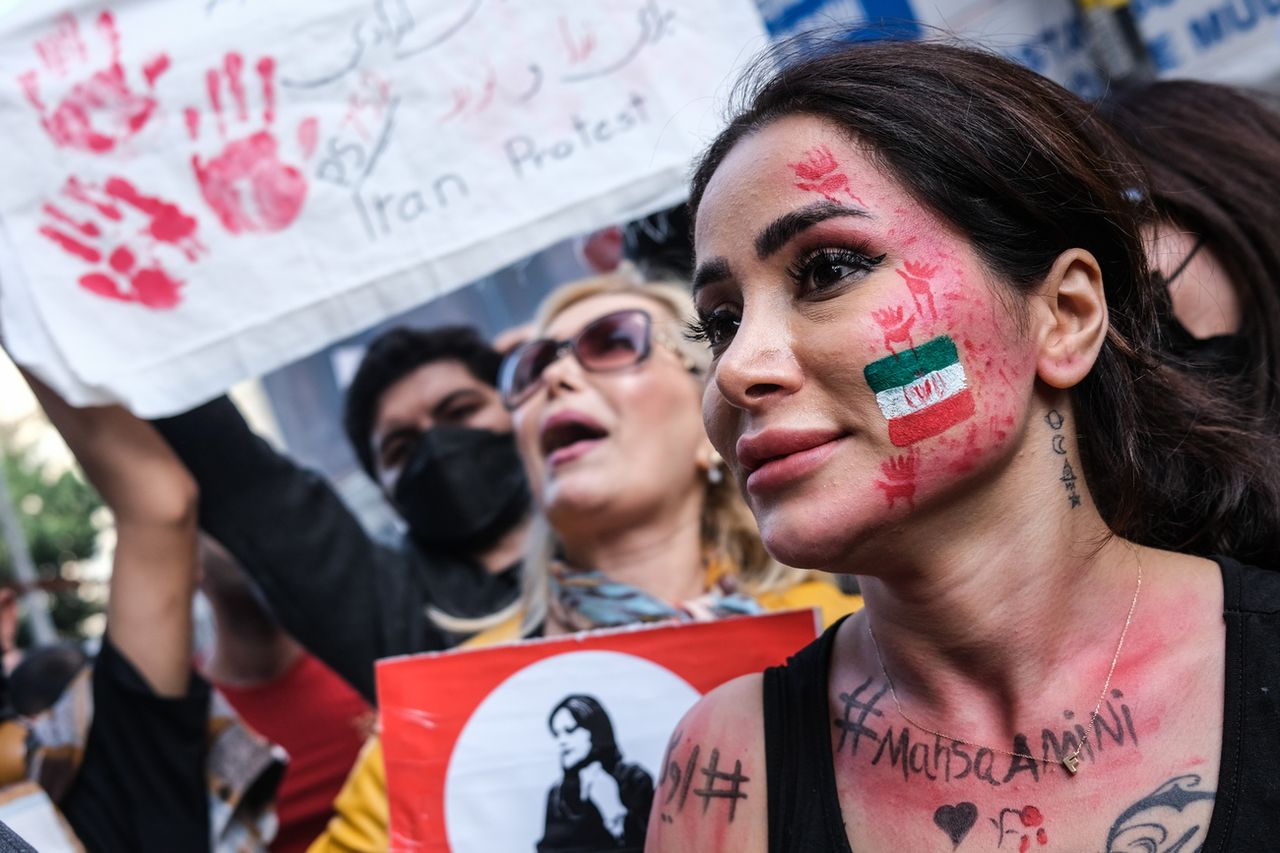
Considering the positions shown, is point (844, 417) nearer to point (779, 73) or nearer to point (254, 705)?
point (779, 73)

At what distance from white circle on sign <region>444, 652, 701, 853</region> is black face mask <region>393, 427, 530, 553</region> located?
108cm

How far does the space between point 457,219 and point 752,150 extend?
1044 mm

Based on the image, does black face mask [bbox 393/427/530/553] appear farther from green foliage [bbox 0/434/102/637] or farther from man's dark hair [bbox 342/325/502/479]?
green foliage [bbox 0/434/102/637]

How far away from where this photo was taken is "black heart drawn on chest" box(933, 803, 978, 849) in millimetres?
1345

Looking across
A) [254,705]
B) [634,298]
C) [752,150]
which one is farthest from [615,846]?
[254,705]

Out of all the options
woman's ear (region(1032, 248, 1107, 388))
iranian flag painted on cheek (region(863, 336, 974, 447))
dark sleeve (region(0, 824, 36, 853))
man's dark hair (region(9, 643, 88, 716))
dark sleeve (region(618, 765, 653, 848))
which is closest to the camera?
dark sleeve (region(0, 824, 36, 853))

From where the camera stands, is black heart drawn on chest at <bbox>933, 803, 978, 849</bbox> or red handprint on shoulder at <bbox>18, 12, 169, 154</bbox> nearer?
black heart drawn on chest at <bbox>933, 803, 978, 849</bbox>

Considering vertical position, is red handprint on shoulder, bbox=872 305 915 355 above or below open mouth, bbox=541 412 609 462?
above

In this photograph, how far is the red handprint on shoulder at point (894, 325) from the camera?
4.31 feet

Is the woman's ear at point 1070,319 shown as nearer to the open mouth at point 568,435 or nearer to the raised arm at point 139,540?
the open mouth at point 568,435

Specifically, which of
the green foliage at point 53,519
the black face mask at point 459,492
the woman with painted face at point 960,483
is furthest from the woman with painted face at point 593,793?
the green foliage at point 53,519

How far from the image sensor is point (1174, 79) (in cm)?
238

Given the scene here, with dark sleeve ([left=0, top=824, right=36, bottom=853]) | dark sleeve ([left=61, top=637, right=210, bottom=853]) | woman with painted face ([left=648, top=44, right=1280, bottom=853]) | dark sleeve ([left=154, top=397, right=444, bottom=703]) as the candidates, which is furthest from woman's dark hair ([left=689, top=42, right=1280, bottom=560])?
dark sleeve ([left=61, top=637, right=210, bottom=853])

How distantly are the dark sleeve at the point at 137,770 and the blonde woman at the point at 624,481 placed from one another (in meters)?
0.64
